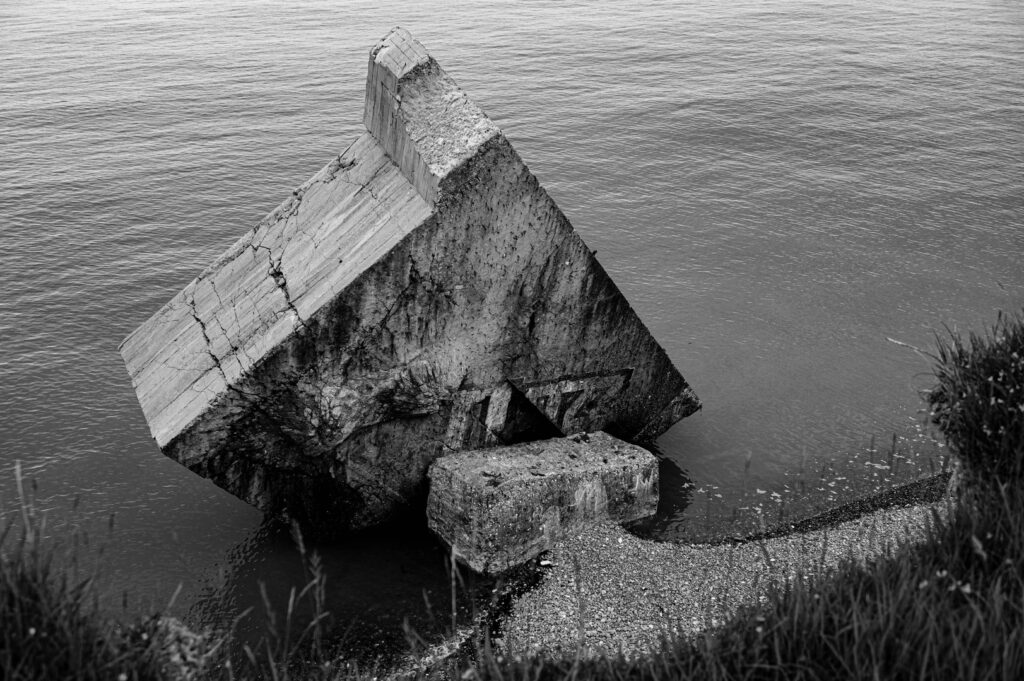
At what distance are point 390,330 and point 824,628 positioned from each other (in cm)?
351

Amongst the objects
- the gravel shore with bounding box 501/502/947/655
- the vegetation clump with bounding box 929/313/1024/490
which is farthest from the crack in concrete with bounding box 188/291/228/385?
the vegetation clump with bounding box 929/313/1024/490

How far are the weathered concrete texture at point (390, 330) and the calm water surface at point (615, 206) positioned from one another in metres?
0.81

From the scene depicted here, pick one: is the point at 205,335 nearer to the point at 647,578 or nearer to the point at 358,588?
the point at 358,588

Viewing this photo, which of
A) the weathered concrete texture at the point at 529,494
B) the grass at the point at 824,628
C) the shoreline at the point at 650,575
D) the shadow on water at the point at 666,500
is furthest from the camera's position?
the shadow on water at the point at 666,500

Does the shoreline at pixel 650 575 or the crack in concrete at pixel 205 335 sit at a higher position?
the crack in concrete at pixel 205 335

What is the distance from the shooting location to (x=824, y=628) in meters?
4.08

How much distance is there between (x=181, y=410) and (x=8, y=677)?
3.13m

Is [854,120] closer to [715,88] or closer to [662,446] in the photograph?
[715,88]

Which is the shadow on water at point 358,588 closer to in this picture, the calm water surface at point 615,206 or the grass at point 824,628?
the calm water surface at point 615,206

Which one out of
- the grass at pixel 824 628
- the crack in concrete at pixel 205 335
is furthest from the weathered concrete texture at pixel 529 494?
the grass at pixel 824 628

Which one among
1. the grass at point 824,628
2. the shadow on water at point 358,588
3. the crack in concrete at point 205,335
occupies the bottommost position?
the shadow on water at point 358,588

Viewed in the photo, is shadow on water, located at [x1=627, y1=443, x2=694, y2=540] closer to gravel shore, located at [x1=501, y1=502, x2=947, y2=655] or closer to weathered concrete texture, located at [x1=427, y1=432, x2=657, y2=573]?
weathered concrete texture, located at [x1=427, y1=432, x2=657, y2=573]

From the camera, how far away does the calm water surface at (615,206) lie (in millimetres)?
7703

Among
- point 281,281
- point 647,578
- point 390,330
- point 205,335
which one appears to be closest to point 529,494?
point 647,578
